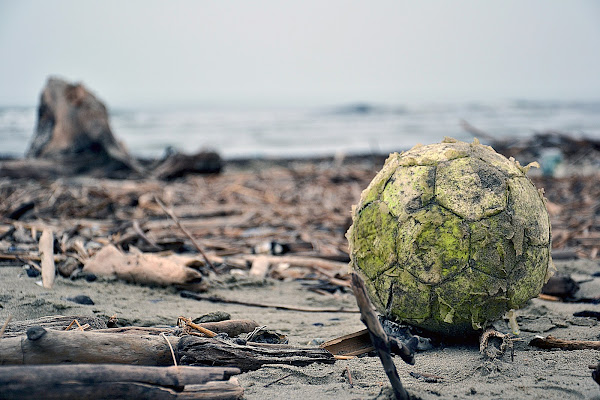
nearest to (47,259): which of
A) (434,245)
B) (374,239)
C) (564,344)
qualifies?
(374,239)

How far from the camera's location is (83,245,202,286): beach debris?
12.1 ft

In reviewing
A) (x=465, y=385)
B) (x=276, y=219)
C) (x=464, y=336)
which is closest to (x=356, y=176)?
(x=276, y=219)

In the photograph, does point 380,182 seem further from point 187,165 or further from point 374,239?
point 187,165

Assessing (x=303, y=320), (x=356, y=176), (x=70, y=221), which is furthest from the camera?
(x=356, y=176)

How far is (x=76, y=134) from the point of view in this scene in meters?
9.22

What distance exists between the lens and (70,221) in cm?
541

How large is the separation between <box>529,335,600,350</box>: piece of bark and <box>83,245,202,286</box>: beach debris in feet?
7.26

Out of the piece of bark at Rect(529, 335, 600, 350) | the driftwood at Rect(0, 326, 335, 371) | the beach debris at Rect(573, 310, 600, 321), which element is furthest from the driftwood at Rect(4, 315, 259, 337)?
the beach debris at Rect(573, 310, 600, 321)

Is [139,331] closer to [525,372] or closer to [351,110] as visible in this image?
[525,372]

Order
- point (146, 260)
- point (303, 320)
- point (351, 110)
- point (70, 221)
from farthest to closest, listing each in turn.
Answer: point (351, 110) → point (70, 221) → point (146, 260) → point (303, 320)

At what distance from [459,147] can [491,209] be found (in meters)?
0.43

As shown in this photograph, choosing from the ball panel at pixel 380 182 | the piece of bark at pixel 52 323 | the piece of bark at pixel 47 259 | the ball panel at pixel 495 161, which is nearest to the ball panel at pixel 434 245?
the ball panel at pixel 380 182

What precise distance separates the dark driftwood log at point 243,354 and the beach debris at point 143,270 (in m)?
1.45

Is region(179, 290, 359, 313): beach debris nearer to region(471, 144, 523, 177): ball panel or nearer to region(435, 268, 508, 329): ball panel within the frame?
region(435, 268, 508, 329): ball panel
